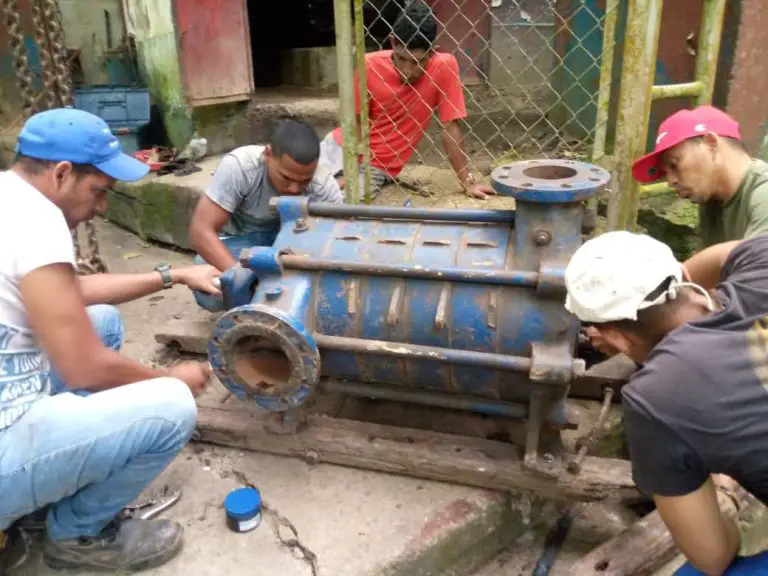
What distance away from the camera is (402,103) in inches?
157

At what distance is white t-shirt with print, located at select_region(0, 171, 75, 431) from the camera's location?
5.85 feet

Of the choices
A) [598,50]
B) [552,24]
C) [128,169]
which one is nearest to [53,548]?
[128,169]

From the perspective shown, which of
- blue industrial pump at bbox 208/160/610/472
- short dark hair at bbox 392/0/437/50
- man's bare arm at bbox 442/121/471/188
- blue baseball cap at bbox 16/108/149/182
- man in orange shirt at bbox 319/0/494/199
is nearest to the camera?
blue baseball cap at bbox 16/108/149/182

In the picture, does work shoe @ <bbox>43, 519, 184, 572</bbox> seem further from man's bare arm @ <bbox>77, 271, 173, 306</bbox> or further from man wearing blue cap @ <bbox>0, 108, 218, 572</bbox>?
man's bare arm @ <bbox>77, 271, 173, 306</bbox>

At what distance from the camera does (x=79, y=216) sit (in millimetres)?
2072

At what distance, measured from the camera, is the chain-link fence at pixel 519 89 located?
3945 millimetres

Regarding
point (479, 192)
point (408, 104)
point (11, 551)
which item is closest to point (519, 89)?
point (408, 104)

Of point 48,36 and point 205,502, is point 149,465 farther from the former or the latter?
point 48,36

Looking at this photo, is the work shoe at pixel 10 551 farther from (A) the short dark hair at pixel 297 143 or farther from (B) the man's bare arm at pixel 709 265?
(B) the man's bare arm at pixel 709 265

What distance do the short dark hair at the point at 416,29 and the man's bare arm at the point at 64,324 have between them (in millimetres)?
2437

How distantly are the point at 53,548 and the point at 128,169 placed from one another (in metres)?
1.16

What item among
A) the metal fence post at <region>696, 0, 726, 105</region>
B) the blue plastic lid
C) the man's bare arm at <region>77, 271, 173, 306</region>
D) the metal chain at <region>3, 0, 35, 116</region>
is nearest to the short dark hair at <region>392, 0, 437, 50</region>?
the metal fence post at <region>696, 0, 726, 105</region>

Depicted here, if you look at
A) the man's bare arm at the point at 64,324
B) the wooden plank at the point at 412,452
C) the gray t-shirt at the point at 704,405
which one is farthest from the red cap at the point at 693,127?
the man's bare arm at the point at 64,324

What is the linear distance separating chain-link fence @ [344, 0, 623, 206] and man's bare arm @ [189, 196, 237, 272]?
1180 mm
